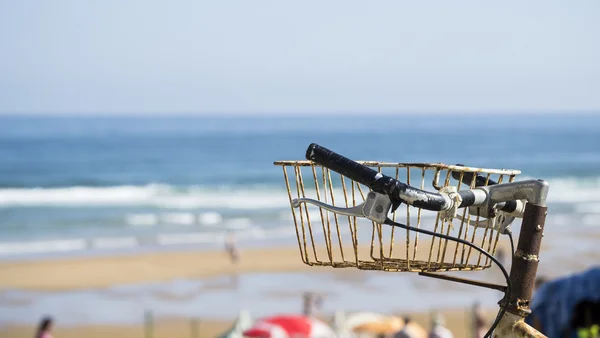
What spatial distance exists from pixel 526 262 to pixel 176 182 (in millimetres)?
47274

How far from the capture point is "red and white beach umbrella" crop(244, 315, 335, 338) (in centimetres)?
954

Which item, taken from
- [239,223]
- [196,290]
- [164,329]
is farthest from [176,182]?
[164,329]

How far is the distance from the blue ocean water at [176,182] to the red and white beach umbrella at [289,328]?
16.1 meters

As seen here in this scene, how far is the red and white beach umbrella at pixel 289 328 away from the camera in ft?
31.3

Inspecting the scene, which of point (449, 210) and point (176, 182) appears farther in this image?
point (176, 182)

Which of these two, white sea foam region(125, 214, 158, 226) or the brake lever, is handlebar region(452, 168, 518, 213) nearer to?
the brake lever

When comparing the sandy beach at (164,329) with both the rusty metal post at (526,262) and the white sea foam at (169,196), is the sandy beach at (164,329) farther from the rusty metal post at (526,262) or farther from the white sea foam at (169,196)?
the white sea foam at (169,196)

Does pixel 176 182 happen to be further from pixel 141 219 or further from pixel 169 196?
pixel 141 219

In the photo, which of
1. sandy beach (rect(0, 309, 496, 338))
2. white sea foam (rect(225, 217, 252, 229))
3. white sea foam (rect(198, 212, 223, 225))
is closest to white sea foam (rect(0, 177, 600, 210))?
white sea foam (rect(198, 212, 223, 225))

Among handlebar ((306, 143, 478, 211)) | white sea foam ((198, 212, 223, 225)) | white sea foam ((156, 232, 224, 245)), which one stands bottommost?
white sea foam ((198, 212, 223, 225))

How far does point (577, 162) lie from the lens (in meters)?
64.0

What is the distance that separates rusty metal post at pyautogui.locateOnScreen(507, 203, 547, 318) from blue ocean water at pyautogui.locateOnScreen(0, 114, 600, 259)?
23860mm

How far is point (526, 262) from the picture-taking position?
1.95 m

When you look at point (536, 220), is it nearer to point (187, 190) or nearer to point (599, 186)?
point (187, 190)
